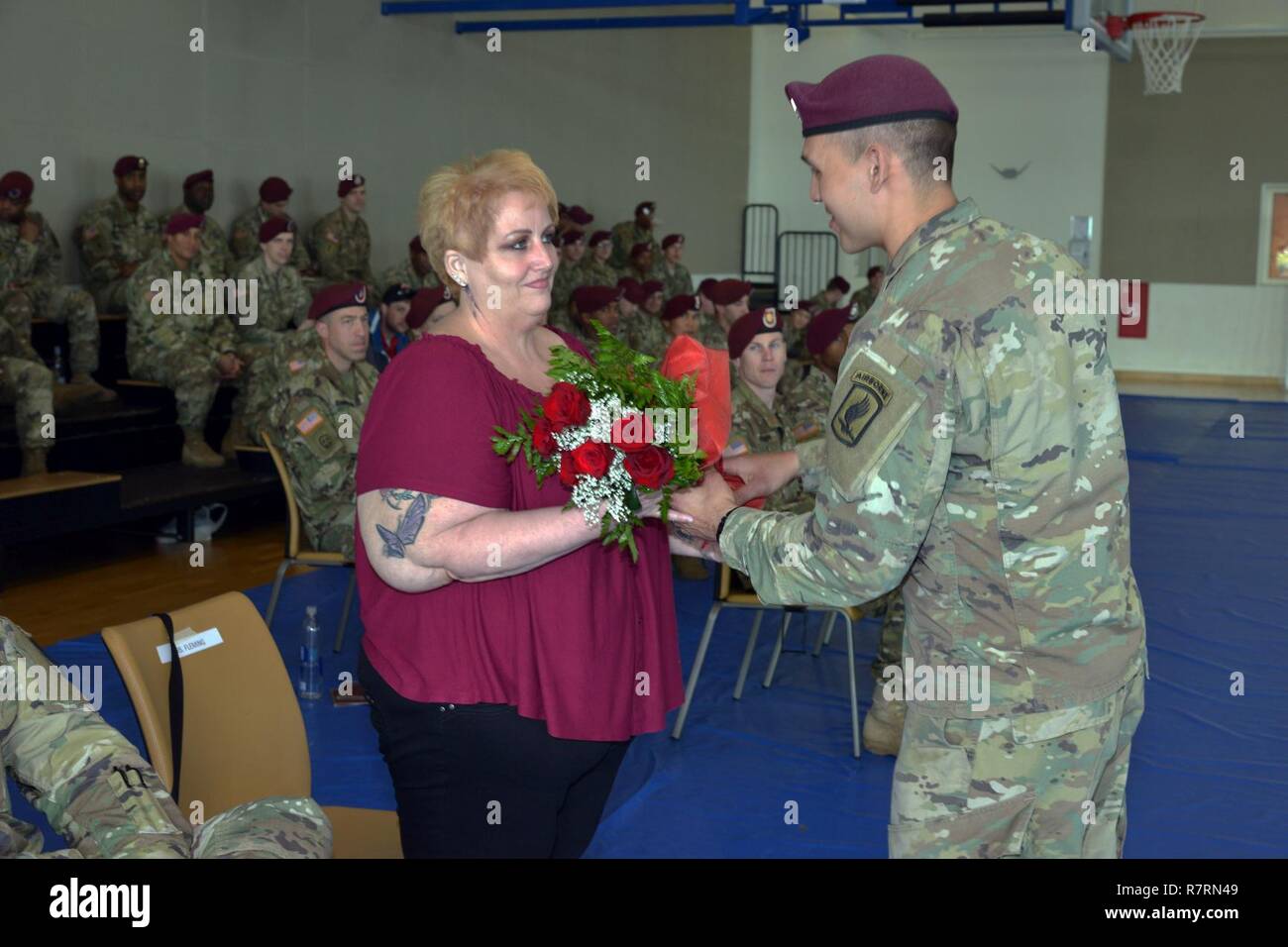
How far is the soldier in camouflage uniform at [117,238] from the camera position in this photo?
9.34 metres

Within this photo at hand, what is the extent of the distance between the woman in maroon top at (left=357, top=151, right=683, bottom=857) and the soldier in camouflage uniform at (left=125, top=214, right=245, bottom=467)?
6.74 m

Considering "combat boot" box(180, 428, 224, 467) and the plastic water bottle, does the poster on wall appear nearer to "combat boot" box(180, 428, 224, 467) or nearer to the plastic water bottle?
"combat boot" box(180, 428, 224, 467)

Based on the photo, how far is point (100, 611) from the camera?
632 centimetres

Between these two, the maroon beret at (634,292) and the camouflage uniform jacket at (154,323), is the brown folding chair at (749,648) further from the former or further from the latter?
the maroon beret at (634,292)

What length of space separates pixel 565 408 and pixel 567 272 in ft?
39.4

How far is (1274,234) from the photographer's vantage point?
1991 cm

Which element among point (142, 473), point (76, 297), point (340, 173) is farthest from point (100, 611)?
point (340, 173)

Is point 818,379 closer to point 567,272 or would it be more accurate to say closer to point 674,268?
point 567,272

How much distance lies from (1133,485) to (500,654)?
921 cm

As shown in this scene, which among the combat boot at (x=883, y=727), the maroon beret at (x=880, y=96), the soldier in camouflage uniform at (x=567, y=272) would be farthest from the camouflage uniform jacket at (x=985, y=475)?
the soldier in camouflage uniform at (x=567, y=272)

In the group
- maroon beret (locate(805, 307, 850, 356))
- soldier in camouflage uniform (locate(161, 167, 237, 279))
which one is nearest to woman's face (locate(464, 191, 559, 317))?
maroon beret (locate(805, 307, 850, 356))

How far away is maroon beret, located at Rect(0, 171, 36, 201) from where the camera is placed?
331 inches

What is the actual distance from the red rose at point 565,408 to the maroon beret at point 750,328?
3.82 metres

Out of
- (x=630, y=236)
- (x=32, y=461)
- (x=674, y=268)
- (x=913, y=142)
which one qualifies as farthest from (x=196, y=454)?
(x=674, y=268)
